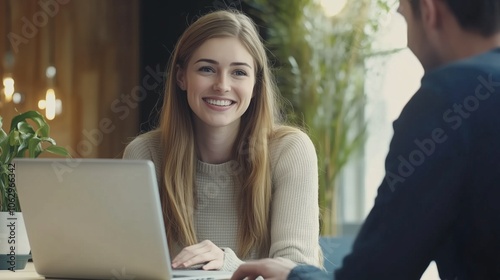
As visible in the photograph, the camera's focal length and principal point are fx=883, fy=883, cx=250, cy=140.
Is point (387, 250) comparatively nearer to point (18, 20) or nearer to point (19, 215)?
point (19, 215)

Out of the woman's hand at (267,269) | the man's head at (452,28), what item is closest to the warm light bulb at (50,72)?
the woman's hand at (267,269)

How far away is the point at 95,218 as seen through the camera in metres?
1.71

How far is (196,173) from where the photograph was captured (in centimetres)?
269

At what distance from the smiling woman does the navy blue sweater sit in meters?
1.24

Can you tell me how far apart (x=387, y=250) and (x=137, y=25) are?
5.44 metres

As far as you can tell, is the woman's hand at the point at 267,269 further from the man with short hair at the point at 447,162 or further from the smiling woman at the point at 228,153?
the smiling woman at the point at 228,153

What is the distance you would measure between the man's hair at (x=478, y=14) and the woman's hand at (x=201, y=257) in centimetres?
103

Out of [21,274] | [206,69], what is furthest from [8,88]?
[21,274]

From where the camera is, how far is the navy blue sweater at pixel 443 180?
115 cm

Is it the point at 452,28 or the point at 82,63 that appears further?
the point at 82,63

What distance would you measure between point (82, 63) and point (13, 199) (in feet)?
12.9

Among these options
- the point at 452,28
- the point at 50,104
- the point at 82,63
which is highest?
the point at 452,28

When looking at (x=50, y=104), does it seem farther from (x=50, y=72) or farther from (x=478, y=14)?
(x=478, y=14)

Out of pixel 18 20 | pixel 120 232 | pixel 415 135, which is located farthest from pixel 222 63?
pixel 18 20
